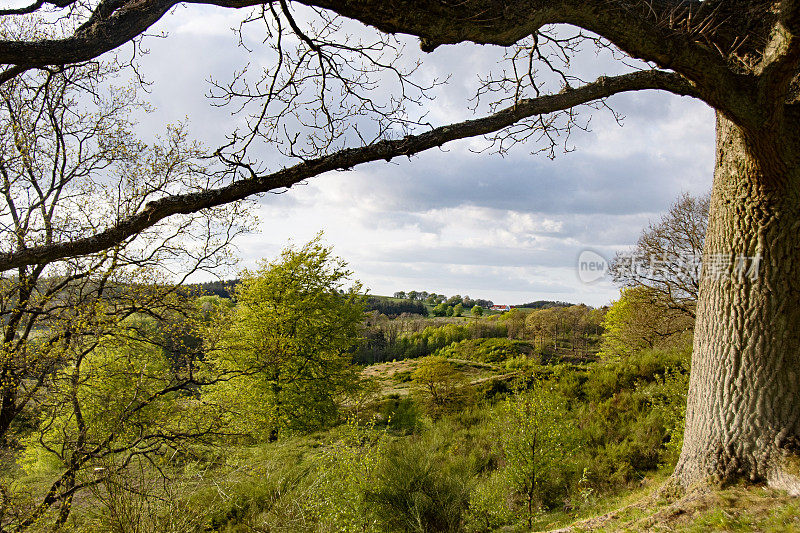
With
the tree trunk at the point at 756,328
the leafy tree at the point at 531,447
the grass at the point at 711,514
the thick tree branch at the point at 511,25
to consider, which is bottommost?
the leafy tree at the point at 531,447

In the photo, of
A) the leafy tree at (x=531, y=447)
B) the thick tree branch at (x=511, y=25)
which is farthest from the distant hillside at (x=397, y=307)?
the thick tree branch at (x=511, y=25)

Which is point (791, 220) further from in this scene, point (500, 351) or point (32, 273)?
point (500, 351)

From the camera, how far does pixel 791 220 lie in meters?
3.26

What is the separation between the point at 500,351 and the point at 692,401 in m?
33.5

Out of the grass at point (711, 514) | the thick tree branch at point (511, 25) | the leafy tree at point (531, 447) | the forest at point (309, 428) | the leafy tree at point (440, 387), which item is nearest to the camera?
the thick tree branch at point (511, 25)

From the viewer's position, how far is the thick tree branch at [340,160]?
225 centimetres

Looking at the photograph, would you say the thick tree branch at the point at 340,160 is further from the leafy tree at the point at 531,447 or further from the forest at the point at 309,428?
the leafy tree at the point at 531,447

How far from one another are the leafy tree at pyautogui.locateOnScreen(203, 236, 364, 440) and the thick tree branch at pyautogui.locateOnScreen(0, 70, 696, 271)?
9.93 metres

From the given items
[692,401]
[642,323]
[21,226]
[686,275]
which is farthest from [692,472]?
[642,323]

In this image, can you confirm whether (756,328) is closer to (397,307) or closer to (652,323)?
(652,323)

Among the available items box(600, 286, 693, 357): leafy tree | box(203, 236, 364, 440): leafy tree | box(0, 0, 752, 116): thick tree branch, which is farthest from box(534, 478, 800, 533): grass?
box(600, 286, 693, 357): leafy tree

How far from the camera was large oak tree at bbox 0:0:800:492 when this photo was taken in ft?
7.49

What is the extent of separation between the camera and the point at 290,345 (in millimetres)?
13570

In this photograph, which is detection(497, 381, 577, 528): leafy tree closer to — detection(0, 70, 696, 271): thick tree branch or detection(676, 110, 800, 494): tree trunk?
detection(676, 110, 800, 494): tree trunk
